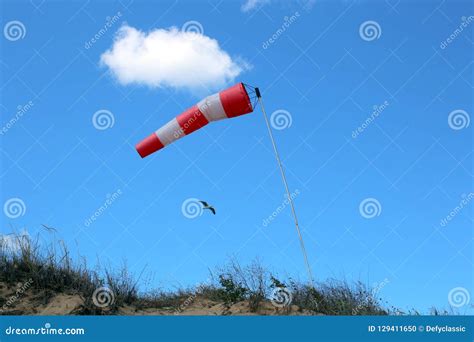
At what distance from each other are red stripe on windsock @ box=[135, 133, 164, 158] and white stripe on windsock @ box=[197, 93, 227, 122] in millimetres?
1591

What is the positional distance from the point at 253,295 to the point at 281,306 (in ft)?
2.29

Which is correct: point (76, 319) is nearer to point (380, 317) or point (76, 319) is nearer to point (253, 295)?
point (253, 295)

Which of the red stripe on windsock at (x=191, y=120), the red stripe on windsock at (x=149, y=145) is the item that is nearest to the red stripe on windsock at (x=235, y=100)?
the red stripe on windsock at (x=191, y=120)

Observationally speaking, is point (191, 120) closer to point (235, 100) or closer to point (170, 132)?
point (170, 132)

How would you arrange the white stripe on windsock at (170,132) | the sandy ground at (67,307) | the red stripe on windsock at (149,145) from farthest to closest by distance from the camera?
the red stripe on windsock at (149,145), the white stripe on windsock at (170,132), the sandy ground at (67,307)

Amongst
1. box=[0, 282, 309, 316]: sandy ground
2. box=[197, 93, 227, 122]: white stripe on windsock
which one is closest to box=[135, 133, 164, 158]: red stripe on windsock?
box=[197, 93, 227, 122]: white stripe on windsock

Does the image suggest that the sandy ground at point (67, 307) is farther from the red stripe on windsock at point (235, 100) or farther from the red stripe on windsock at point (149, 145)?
the red stripe on windsock at point (235, 100)

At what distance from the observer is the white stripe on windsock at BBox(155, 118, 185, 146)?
45.7ft

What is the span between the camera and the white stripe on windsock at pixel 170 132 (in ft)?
45.7

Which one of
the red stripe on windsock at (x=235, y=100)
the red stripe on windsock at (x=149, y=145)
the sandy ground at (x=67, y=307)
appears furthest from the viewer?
the red stripe on windsock at (x=149, y=145)

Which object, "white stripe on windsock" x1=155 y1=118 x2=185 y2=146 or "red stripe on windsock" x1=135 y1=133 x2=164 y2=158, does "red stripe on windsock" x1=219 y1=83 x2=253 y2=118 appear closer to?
"white stripe on windsock" x1=155 y1=118 x2=185 y2=146

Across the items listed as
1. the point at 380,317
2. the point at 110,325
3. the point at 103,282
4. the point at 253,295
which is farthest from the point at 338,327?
the point at 103,282

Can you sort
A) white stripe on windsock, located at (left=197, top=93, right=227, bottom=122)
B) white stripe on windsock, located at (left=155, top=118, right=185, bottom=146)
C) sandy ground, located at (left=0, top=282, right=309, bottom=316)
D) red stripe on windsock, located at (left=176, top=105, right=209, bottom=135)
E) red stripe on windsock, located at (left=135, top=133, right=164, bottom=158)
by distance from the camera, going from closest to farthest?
sandy ground, located at (left=0, top=282, right=309, bottom=316)
white stripe on windsock, located at (left=197, top=93, right=227, bottom=122)
red stripe on windsock, located at (left=176, top=105, right=209, bottom=135)
white stripe on windsock, located at (left=155, top=118, right=185, bottom=146)
red stripe on windsock, located at (left=135, top=133, right=164, bottom=158)

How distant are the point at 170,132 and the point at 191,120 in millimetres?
699
